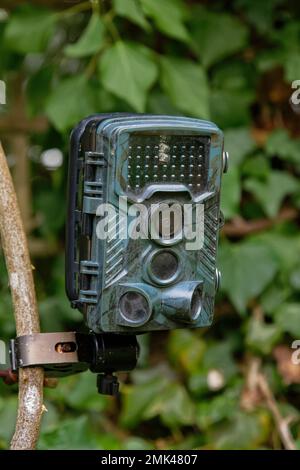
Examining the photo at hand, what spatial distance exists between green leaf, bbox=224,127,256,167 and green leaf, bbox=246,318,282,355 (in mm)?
461

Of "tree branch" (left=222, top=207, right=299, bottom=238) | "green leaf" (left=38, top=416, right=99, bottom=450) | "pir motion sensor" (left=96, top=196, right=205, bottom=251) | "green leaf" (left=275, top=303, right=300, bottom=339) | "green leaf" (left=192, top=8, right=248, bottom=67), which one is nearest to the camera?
"pir motion sensor" (left=96, top=196, right=205, bottom=251)

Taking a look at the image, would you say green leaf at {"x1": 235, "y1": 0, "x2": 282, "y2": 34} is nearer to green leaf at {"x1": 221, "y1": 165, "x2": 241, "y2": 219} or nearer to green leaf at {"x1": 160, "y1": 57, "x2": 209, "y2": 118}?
green leaf at {"x1": 160, "y1": 57, "x2": 209, "y2": 118}

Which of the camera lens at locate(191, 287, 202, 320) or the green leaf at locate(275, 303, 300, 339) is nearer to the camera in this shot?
the camera lens at locate(191, 287, 202, 320)

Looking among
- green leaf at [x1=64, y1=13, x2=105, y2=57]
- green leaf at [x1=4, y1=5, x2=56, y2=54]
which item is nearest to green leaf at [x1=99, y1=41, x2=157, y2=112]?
green leaf at [x1=64, y1=13, x2=105, y2=57]

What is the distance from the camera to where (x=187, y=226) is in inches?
43.6

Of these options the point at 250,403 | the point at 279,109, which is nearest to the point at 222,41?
the point at 279,109

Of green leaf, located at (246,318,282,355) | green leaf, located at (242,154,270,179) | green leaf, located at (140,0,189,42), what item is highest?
green leaf, located at (140,0,189,42)

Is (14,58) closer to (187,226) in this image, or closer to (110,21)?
(110,21)

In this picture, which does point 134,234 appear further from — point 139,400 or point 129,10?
point 139,400

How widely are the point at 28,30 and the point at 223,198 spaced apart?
0.67 meters

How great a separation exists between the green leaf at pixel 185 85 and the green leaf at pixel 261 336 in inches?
24.4

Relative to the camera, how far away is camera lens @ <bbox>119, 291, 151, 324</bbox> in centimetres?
108
